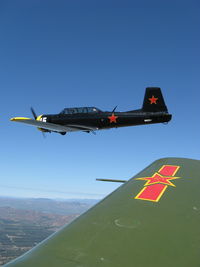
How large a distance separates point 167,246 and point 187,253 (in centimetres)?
15

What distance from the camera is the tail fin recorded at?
29.6m

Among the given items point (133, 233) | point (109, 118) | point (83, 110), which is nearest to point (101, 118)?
point (109, 118)

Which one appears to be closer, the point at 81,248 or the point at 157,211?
the point at 81,248

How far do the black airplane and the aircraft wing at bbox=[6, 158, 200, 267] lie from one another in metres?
25.3

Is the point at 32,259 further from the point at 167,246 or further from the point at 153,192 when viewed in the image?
the point at 153,192

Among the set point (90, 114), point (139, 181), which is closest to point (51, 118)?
point (90, 114)

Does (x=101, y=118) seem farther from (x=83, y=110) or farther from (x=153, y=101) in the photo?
(x=153, y=101)

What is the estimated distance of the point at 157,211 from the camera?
113 inches

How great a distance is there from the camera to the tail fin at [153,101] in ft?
97.2

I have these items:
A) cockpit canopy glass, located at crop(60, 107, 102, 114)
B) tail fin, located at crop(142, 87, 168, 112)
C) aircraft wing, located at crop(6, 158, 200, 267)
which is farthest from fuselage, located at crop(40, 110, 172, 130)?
aircraft wing, located at crop(6, 158, 200, 267)

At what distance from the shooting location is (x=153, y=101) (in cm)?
3003

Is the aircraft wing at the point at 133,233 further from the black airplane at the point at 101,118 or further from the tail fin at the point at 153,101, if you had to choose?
the tail fin at the point at 153,101

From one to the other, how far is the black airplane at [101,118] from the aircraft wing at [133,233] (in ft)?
83.1

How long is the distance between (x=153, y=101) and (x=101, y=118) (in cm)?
614
